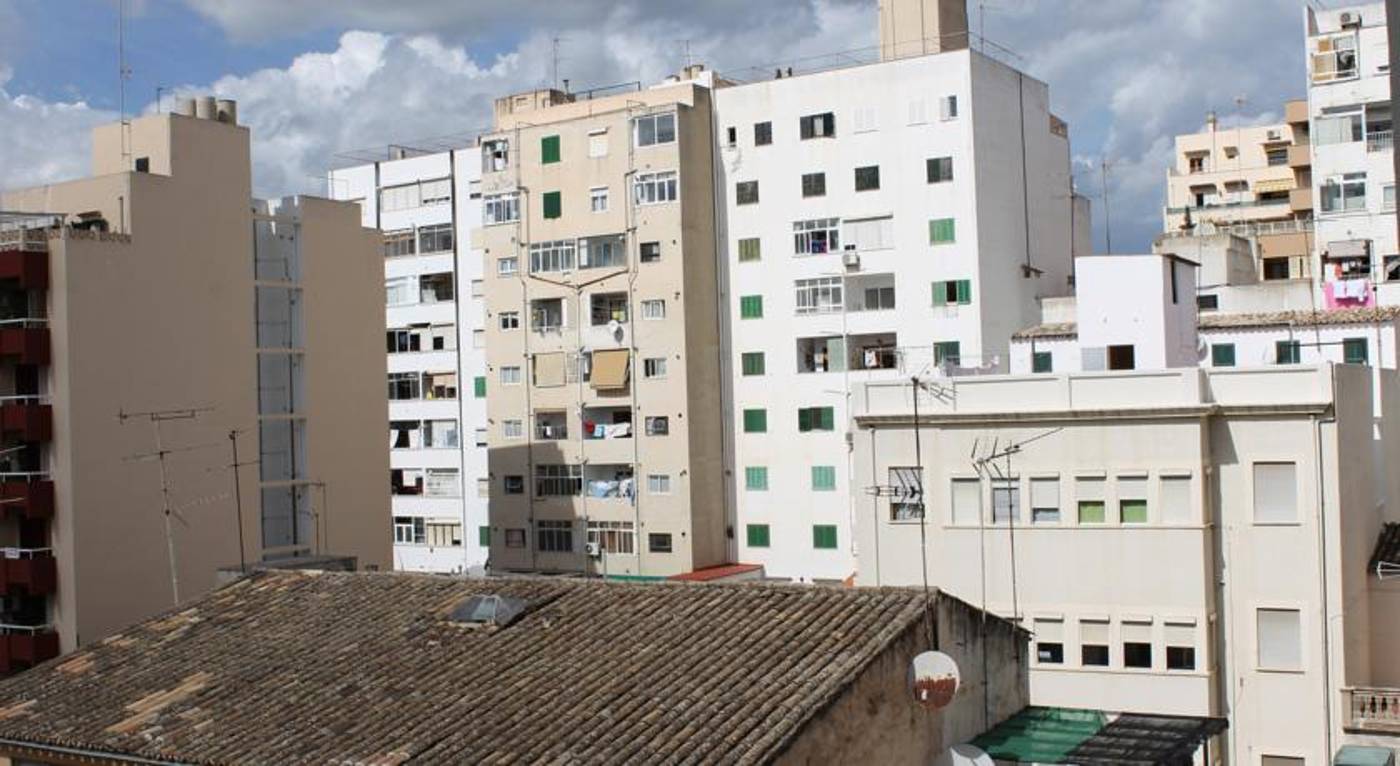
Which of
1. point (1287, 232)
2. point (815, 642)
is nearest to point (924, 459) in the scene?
point (815, 642)

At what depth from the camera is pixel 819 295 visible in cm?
6781

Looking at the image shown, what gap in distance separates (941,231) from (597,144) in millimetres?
16243

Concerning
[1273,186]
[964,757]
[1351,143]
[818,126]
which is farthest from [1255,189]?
[964,757]

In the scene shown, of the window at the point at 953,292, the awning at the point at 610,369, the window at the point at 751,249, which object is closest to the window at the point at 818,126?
the window at the point at 751,249

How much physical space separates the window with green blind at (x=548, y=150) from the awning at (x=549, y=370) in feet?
28.6

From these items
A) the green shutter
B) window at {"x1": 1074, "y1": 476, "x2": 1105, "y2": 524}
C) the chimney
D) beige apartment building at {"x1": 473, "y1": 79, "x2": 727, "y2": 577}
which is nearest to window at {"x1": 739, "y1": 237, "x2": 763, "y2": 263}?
beige apartment building at {"x1": 473, "y1": 79, "x2": 727, "y2": 577}

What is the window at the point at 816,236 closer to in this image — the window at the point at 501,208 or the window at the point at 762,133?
the window at the point at 762,133

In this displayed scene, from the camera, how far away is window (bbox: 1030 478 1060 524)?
41.2 meters

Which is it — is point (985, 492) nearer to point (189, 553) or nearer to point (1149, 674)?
point (1149, 674)

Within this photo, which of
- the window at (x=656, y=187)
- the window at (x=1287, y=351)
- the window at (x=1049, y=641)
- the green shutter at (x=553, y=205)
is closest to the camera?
the window at (x=1049, y=641)

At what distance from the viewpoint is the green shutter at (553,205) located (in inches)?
2849

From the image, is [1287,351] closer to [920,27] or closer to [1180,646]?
[1180,646]

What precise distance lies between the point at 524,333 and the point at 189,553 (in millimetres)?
26439

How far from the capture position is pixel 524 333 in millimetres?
73188
